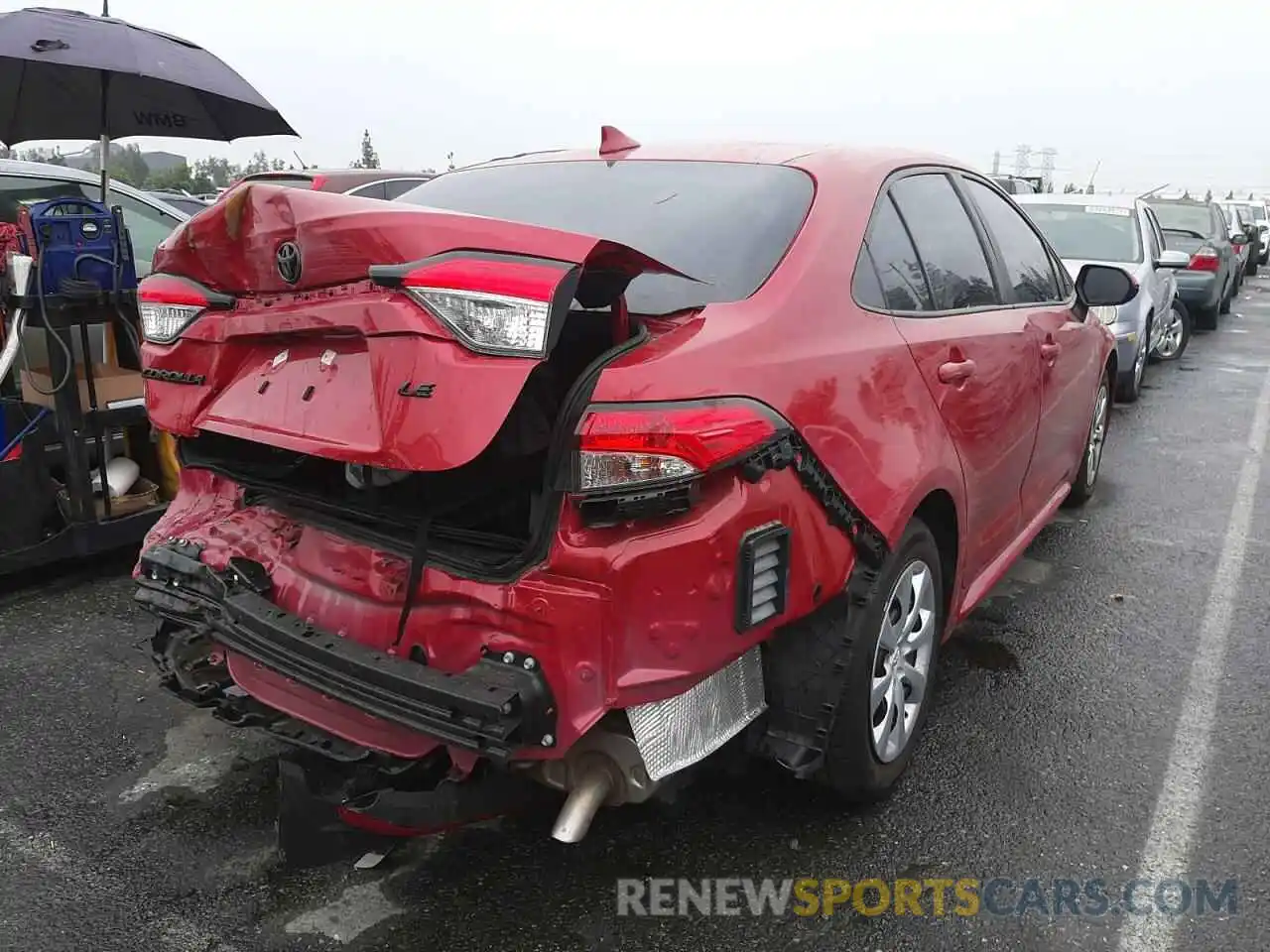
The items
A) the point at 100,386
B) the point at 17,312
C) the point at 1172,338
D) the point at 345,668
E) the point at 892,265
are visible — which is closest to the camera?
the point at 345,668

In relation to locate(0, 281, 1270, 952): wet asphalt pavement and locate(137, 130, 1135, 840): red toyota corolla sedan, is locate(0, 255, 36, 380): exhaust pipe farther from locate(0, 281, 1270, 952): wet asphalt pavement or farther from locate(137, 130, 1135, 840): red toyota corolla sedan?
locate(137, 130, 1135, 840): red toyota corolla sedan

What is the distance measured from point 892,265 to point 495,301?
4.64 ft

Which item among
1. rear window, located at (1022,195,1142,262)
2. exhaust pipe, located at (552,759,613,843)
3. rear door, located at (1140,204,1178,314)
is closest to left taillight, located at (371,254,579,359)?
exhaust pipe, located at (552,759,613,843)

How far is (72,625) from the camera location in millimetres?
4152

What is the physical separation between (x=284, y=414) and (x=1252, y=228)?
2487cm

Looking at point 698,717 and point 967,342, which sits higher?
point 967,342

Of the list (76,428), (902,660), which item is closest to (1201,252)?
(902,660)

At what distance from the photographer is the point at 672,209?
286 cm

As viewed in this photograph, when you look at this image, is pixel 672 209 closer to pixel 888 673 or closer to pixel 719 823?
pixel 888 673

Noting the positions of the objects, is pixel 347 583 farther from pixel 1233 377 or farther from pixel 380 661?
pixel 1233 377

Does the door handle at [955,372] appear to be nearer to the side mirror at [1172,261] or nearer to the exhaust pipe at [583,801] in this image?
the exhaust pipe at [583,801]

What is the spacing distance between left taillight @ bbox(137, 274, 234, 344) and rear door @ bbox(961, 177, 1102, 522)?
8.61ft

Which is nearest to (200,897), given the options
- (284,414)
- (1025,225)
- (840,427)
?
(284,414)

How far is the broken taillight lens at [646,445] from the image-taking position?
207 cm
